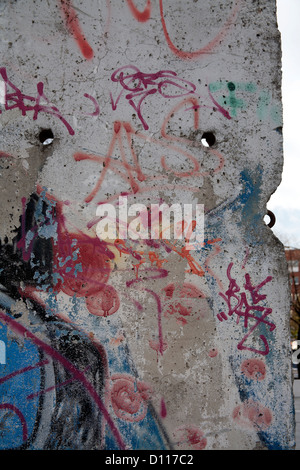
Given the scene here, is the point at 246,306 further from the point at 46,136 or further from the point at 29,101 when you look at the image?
the point at 29,101

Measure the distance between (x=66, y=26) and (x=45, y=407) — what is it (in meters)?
2.12

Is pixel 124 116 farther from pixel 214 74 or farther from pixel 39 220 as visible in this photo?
pixel 39 220

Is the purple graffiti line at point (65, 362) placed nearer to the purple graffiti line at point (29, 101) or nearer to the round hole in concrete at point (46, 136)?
the round hole in concrete at point (46, 136)

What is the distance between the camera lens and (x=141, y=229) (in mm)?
2514

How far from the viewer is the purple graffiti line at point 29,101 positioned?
2549mm

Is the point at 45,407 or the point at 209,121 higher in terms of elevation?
the point at 209,121

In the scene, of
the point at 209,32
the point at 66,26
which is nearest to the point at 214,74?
the point at 209,32

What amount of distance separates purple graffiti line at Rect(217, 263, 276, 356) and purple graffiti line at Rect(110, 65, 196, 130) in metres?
1.04

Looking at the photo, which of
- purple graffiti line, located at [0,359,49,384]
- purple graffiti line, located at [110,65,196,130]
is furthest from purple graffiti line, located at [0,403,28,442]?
purple graffiti line, located at [110,65,196,130]

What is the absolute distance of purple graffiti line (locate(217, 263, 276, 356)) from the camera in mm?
2473

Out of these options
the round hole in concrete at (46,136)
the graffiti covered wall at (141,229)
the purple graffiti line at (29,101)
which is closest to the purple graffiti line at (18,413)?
the graffiti covered wall at (141,229)

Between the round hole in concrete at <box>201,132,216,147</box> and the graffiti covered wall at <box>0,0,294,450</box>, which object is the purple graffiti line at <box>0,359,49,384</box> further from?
the round hole in concrete at <box>201,132,216,147</box>

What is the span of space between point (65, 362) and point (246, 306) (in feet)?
3.39

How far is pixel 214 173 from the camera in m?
2.55
